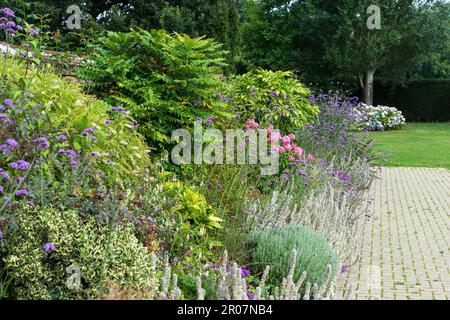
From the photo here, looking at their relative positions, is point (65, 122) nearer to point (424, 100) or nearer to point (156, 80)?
point (156, 80)

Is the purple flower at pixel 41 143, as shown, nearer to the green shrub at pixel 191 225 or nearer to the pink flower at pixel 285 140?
the green shrub at pixel 191 225

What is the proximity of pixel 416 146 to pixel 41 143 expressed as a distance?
1666 centimetres

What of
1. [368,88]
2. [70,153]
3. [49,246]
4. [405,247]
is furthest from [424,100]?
[49,246]

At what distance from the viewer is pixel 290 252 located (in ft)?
15.0

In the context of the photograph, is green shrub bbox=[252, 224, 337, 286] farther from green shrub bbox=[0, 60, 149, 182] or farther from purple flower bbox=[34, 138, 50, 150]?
purple flower bbox=[34, 138, 50, 150]

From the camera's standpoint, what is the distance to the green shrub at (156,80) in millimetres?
6734

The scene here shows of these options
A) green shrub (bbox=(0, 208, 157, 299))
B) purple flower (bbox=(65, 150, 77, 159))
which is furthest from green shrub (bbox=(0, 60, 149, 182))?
green shrub (bbox=(0, 208, 157, 299))

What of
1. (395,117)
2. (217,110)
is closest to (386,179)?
(217,110)

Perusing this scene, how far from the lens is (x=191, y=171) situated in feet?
21.0

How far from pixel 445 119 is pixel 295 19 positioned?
9.76 metres

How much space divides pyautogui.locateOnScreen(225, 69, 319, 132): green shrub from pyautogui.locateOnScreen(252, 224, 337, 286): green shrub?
3488 mm

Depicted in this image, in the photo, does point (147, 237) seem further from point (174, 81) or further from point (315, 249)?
point (174, 81)

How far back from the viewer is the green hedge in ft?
103

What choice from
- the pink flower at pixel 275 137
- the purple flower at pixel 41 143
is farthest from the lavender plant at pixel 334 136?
the purple flower at pixel 41 143
